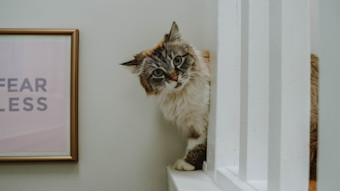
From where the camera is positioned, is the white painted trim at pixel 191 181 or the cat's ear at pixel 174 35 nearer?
the white painted trim at pixel 191 181

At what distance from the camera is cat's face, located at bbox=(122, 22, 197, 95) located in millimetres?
922

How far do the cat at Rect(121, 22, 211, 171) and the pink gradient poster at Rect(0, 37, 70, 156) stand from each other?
1.28 ft

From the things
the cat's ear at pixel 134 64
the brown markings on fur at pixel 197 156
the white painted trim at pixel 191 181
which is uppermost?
the cat's ear at pixel 134 64

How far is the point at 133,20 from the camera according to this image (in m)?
1.16

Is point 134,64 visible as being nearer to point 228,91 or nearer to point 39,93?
point 228,91

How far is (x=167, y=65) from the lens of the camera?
3.03ft

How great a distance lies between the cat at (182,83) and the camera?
36.8 inches

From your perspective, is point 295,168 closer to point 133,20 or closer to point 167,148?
point 167,148

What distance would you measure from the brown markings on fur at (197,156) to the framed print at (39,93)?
52cm

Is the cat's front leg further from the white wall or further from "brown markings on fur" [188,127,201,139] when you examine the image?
the white wall

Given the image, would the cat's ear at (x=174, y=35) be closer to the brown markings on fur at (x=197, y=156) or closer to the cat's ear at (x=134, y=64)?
the cat's ear at (x=134, y=64)

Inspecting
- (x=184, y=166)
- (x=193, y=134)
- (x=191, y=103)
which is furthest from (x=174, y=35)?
(x=184, y=166)

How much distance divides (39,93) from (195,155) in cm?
75

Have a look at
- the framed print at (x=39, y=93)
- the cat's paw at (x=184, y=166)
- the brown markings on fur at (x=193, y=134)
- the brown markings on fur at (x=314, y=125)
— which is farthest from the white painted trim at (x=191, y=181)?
the framed print at (x=39, y=93)
